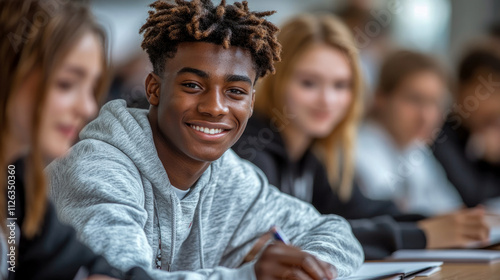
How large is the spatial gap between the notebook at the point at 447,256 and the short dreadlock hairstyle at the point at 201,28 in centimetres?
36

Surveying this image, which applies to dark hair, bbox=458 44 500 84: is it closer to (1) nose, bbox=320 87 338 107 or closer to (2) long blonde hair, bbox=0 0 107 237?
(1) nose, bbox=320 87 338 107

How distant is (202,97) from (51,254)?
166mm

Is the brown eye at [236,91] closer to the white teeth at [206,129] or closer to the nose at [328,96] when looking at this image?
the white teeth at [206,129]

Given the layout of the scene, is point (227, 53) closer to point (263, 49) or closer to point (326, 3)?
point (263, 49)

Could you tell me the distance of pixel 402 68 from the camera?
52.9 inches

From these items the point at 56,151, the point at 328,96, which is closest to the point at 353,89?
the point at 328,96

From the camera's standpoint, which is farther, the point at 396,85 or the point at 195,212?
the point at 396,85

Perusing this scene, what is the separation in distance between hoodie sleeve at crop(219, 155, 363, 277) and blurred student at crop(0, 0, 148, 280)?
16 centimetres

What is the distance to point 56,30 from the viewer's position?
0.47 metres

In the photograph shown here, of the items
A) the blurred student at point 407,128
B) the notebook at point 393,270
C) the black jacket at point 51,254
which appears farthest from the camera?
the blurred student at point 407,128

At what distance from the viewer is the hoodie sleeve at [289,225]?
1.93 ft

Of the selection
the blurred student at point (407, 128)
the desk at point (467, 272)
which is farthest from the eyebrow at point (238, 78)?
the blurred student at point (407, 128)

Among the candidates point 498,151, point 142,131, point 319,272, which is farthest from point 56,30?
point 498,151

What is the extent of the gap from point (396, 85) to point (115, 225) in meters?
1.00
